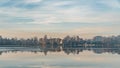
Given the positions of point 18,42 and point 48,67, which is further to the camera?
point 18,42

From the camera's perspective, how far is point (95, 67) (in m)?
28.4

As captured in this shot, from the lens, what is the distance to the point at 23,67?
27.6 meters

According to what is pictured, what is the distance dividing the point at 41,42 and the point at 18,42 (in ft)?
31.0

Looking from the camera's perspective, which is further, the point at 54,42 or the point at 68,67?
the point at 54,42

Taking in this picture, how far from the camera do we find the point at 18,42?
148000mm

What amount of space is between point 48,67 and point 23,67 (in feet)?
6.25

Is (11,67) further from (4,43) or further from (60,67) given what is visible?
(4,43)

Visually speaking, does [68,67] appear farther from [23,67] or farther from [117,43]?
[117,43]

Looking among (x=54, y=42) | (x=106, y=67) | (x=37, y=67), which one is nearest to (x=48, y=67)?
(x=37, y=67)

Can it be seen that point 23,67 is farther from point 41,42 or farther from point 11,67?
point 41,42

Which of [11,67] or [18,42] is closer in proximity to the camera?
[11,67]

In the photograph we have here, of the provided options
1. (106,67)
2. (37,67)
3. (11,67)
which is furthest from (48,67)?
(106,67)

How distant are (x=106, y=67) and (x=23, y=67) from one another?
6.50 m

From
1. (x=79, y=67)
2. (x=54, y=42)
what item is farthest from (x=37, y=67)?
(x=54, y=42)
